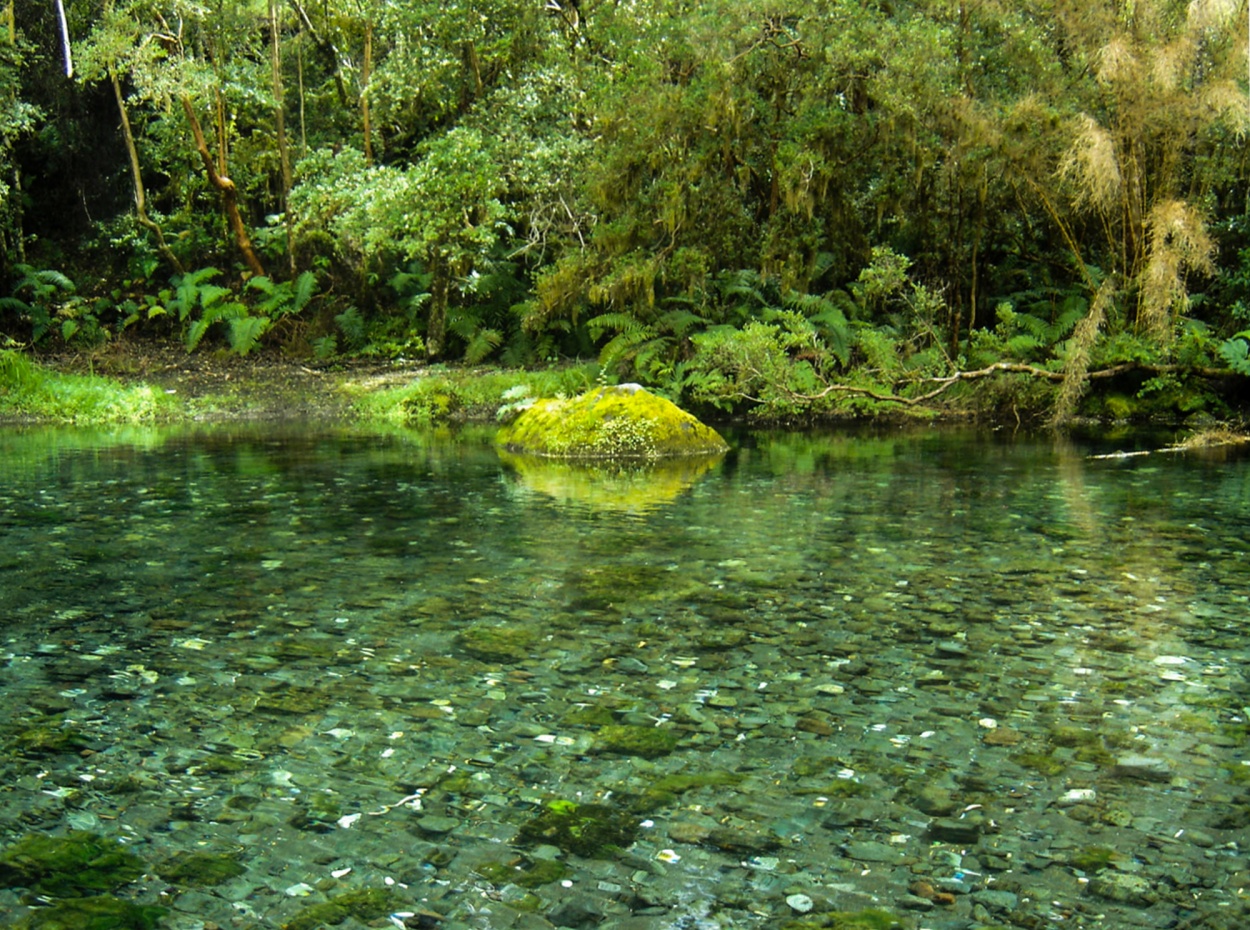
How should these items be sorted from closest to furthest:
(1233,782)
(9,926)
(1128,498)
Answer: (9,926) → (1233,782) → (1128,498)

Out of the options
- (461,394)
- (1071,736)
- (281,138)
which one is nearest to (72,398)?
(281,138)

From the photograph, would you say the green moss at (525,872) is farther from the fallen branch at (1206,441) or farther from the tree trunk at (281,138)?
the tree trunk at (281,138)

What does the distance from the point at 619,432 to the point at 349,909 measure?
43.3 ft

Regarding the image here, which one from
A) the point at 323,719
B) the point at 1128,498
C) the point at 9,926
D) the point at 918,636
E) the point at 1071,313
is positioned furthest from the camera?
the point at 1071,313

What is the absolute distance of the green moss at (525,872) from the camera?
4.00 m

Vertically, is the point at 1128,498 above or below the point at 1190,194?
below

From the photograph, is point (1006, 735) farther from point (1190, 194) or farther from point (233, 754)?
point (1190, 194)

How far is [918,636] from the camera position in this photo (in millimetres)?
6852

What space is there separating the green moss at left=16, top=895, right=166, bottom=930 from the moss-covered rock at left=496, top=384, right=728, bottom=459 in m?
12.9

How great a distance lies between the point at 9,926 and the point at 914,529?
811cm

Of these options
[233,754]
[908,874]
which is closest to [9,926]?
[233,754]

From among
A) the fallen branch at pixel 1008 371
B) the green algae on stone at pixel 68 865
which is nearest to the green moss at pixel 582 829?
the green algae on stone at pixel 68 865

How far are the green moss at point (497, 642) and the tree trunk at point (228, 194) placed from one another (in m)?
20.9

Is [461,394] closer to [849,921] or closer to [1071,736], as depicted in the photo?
[1071,736]
